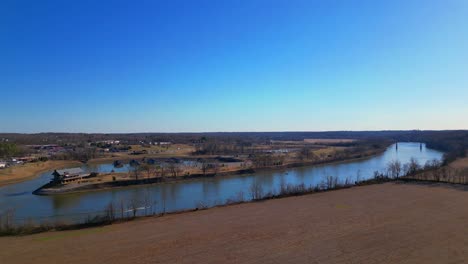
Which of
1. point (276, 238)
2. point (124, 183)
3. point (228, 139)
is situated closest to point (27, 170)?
point (124, 183)

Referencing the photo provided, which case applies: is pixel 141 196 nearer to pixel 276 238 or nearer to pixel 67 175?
pixel 67 175

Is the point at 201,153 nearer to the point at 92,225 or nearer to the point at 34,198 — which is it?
the point at 34,198

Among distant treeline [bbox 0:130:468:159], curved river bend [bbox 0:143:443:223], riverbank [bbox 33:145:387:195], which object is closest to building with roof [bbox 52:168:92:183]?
riverbank [bbox 33:145:387:195]

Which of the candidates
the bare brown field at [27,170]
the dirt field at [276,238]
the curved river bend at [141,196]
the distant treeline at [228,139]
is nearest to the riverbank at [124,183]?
the curved river bend at [141,196]

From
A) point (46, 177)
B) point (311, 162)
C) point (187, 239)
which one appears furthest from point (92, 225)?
point (311, 162)

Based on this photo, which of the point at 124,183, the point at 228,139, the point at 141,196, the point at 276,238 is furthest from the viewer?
the point at 228,139

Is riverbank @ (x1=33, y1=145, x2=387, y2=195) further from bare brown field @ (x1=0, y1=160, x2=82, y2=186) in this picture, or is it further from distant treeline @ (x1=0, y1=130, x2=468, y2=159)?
distant treeline @ (x1=0, y1=130, x2=468, y2=159)
